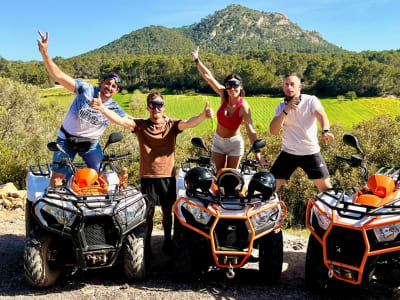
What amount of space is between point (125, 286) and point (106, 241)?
0.65m

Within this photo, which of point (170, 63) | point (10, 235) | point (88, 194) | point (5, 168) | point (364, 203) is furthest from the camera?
point (170, 63)

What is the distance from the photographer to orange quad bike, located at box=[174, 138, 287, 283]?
4.06 metres

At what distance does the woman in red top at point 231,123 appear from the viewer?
5.38 metres

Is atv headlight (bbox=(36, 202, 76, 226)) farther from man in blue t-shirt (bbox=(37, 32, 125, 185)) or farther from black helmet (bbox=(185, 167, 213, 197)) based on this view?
black helmet (bbox=(185, 167, 213, 197))

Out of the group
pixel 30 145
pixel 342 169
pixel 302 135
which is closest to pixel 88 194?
pixel 302 135

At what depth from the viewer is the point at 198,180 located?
426cm

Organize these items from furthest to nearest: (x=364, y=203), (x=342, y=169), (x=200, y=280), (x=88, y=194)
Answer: (x=342, y=169)
(x=200, y=280)
(x=88, y=194)
(x=364, y=203)

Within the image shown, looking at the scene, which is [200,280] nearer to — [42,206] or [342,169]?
[42,206]

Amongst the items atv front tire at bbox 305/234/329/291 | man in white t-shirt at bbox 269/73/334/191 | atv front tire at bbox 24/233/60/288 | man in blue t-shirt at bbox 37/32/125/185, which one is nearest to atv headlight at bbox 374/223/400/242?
atv front tire at bbox 305/234/329/291

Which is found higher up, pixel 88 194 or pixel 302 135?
pixel 302 135

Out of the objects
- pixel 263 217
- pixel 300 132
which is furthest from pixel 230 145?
pixel 263 217

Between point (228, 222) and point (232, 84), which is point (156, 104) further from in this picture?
point (228, 222)

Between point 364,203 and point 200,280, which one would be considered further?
point 200,280

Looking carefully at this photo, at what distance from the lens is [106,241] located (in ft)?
13.6
